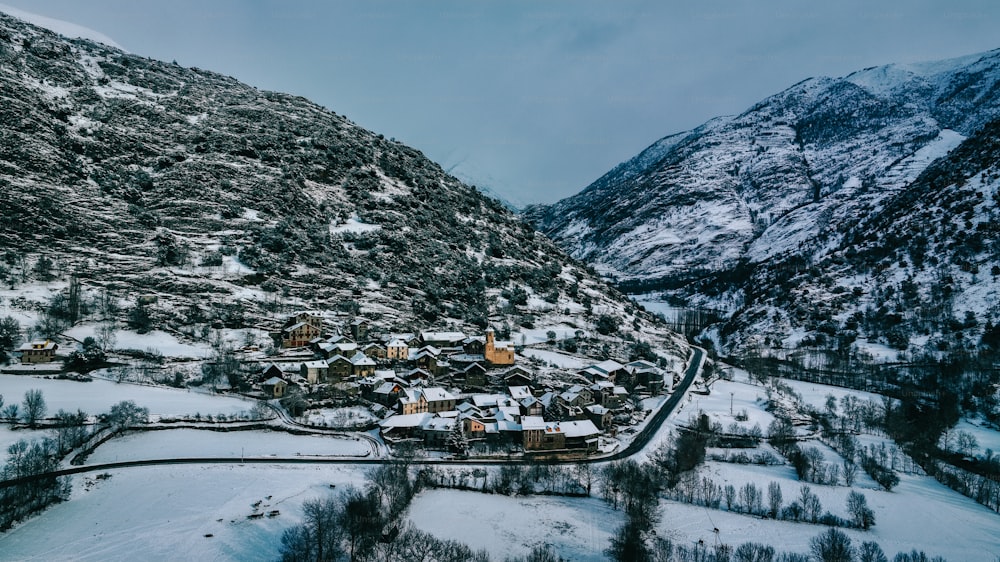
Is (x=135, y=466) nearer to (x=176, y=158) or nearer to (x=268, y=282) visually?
(x=268, y=282)

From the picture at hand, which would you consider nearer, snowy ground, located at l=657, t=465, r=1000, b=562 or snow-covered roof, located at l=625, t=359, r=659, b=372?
snowy ground, located at l=657, t=465, r=1000, b=562

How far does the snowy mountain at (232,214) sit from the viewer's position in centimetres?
7956

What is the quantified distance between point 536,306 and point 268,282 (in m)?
45.7

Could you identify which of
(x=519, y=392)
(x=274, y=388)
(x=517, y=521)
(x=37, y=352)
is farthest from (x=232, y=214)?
(x=517, y=521)

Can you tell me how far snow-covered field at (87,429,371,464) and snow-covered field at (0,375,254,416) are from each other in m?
3.95

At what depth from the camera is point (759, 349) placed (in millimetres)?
129125

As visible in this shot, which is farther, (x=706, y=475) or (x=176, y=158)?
(x=176, y=158)

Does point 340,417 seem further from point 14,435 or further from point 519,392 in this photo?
point 14,435

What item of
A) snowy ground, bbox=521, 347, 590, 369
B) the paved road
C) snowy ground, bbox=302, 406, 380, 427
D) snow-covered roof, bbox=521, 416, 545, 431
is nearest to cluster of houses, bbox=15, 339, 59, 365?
the paved road

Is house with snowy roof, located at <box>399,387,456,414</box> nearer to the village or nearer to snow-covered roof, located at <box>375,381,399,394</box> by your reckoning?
the village

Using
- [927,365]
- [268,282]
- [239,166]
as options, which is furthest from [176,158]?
[927,365]

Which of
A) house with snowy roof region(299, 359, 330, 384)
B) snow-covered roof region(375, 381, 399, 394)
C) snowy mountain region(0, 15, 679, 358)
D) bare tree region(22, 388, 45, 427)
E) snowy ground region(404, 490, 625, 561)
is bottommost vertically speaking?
snowy ground region(404, 490, 625, 561)

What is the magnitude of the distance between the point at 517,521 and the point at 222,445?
27.1m

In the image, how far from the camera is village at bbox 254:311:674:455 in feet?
172
